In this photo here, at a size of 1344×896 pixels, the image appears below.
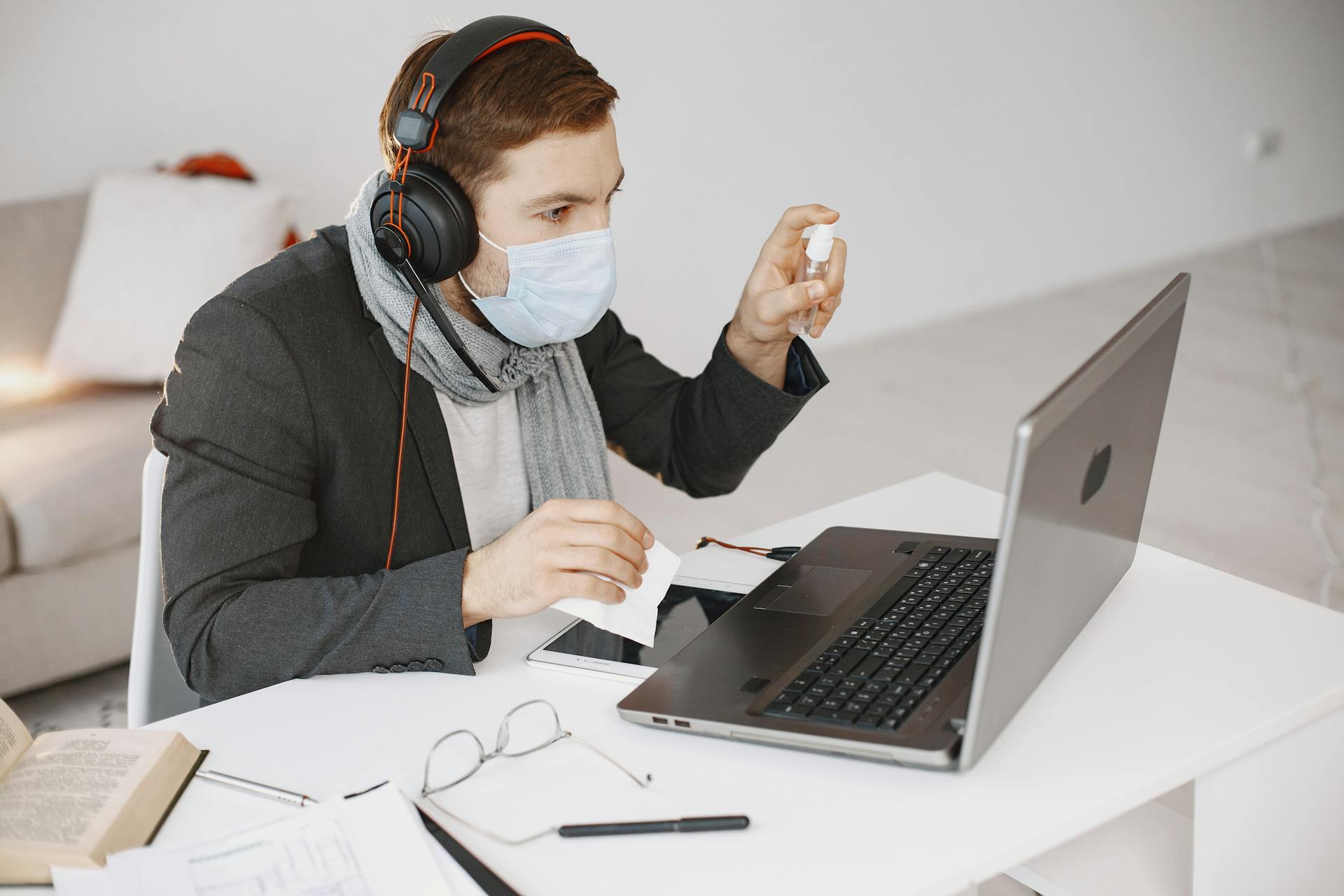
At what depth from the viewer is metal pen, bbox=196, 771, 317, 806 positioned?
2.64 feet

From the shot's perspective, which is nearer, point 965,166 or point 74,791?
point 74,791

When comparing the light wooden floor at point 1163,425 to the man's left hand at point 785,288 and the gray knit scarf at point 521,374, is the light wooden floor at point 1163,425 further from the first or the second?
the man's left hand at point 785,288

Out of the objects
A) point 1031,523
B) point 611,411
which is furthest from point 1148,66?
point 1031,523

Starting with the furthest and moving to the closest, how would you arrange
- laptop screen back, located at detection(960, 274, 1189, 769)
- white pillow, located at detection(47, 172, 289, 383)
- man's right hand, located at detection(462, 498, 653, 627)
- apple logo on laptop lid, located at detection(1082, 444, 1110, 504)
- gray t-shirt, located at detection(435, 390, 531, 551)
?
white pillow, located at detection(47, 172, 289, 383) → gray t-shirt, located at detection(435, 390, 531, 551) → man's right hand, located at detection(462, 498, 653, 627) → apple logo on laptop lid, located at detection(1082, 444, 1110, 504) → laptop screen back, located at detection(960, 274, 1189, 769)

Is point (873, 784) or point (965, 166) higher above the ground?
point (965, 166)

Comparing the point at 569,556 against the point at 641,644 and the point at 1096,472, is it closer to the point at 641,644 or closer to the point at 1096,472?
the point at 641,644

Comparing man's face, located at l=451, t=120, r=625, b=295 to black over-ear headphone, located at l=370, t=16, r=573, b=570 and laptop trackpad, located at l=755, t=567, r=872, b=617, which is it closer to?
black over-ear headphone, located at l=370, t=16, r=573, b=570

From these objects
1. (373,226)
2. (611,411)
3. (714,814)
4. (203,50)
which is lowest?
(714,814)

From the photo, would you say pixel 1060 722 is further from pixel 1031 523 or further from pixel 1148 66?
pixel 1148 66

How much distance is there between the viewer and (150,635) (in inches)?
43.1

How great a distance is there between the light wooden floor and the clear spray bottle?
1361 millimetres

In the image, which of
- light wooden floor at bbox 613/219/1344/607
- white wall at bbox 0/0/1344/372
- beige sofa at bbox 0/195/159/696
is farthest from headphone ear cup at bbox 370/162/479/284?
white wall at bbox 0/0/1344/372

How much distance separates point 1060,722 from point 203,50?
99.4 inches

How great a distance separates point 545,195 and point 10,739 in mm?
654
